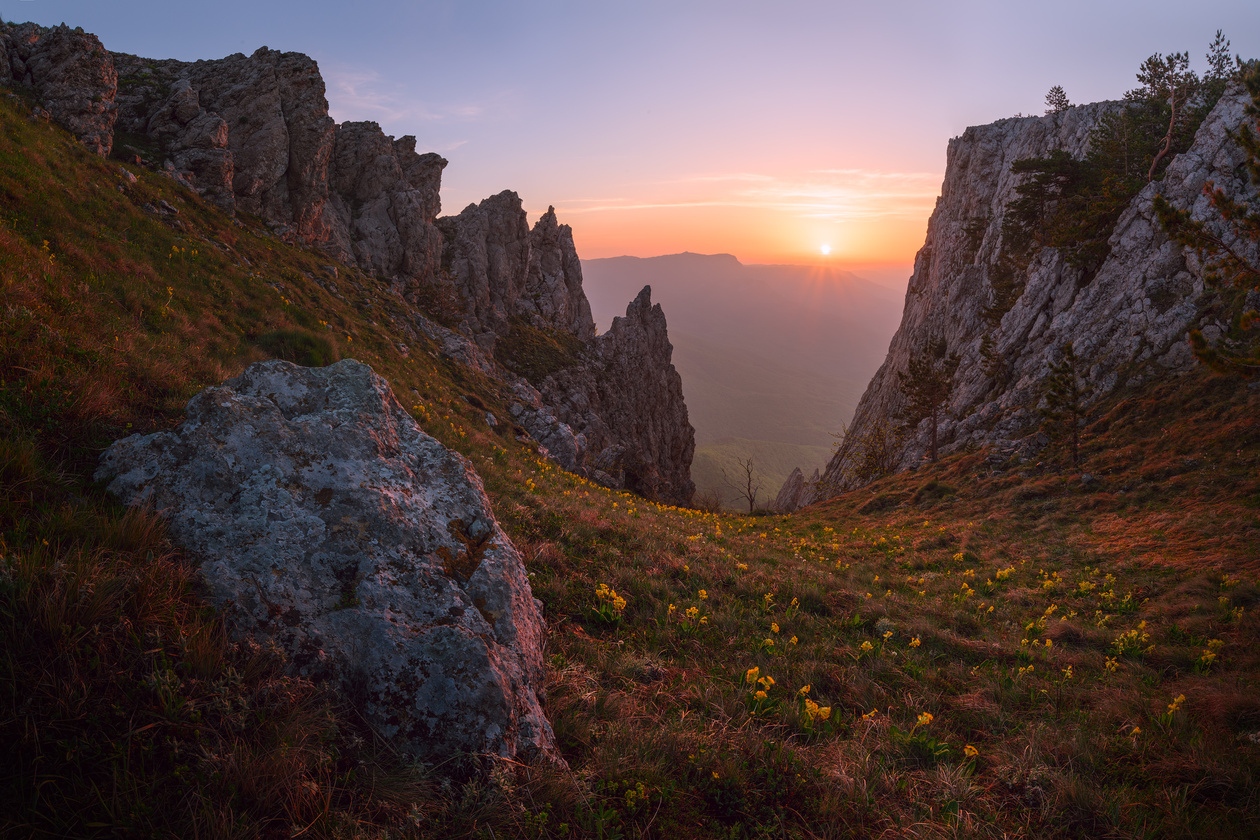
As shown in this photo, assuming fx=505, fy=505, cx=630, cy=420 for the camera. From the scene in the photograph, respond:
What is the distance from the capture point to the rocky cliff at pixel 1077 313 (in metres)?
31.1

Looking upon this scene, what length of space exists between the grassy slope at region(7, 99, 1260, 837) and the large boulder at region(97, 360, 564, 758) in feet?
0.82

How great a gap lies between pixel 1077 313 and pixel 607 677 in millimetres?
48321

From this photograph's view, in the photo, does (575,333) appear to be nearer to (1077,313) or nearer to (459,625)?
(1077,313)

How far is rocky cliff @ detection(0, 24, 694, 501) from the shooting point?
80.9ft

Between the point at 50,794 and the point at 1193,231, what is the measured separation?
1755 cm

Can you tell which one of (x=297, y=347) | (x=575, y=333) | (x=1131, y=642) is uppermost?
(x=575, y=333)

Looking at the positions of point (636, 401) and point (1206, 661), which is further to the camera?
point (636, 401)

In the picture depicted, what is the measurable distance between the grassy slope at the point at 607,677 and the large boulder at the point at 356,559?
0.25 meters

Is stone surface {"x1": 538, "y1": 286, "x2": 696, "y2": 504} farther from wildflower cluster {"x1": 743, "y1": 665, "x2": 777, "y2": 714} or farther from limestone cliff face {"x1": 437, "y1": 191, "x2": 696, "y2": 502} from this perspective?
wildflower cluster {"x1": 743, "y1": 665, "x2": 777, "y2": 714}

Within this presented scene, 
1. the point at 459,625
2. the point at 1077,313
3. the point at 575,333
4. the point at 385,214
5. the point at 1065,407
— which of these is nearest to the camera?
the point at 459,625

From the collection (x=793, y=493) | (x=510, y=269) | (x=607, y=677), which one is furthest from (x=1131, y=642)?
(x=510, y=269)

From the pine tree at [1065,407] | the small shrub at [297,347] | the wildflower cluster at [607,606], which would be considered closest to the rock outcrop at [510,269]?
the small shrub at [297,347]

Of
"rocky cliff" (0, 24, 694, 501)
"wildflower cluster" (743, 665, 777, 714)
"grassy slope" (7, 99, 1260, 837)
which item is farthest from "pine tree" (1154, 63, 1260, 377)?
"rocky cliff" (0, 24, 694, 501)

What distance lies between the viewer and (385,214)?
56406mm
